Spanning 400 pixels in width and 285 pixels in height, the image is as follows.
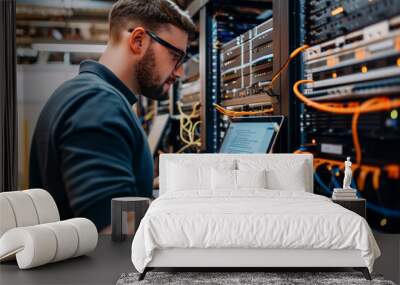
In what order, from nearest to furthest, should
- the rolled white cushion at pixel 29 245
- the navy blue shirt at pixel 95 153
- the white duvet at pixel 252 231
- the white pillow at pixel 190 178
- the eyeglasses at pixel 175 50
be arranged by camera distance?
the white duvet at pixel 252 231, the rolled white cushion at pixel 29 245, the white pillow at pixel 190 178, the navy blue shirt at pixel 95 153, the eyeglasses at pixel 175 50

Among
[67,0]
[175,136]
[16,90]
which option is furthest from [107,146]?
[67,0]

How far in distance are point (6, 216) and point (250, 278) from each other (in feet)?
5.50

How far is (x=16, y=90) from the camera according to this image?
5.37 m

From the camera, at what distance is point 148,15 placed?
5.18 m

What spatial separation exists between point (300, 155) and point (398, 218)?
944 millimetres

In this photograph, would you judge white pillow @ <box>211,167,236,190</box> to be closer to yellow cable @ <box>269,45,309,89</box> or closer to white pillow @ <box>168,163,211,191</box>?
white pillow @ <box>168,163,211,191</box>

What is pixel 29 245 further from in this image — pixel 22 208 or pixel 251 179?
pixel 251 179

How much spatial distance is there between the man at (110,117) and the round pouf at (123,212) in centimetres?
41

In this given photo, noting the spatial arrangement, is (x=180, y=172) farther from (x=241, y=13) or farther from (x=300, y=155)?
(x=241, y=13)

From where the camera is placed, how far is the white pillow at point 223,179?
14.3 feet

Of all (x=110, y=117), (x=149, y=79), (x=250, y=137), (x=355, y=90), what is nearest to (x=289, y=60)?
(x=250, y=137)

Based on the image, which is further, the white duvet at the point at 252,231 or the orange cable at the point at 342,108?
the orange cable at the point at 342,108

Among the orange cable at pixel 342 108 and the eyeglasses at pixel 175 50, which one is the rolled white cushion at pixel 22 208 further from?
the orange cable at pixel 342 108

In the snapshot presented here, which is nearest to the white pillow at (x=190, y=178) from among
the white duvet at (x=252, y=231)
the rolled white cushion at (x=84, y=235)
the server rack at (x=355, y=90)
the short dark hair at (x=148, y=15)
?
the rolled white cushion at (x=84, y=235)
